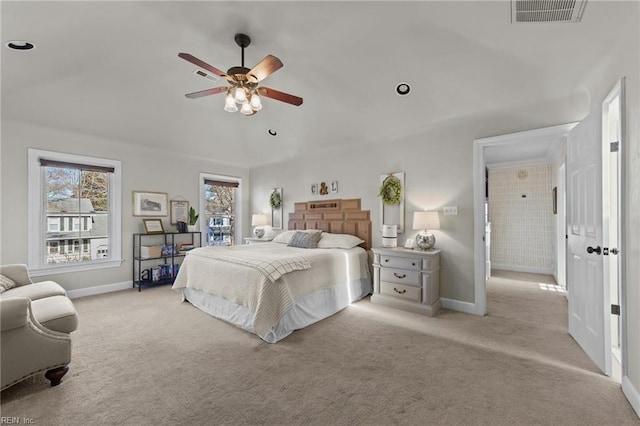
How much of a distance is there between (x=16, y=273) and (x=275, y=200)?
3.87 meters

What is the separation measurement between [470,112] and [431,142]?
0.61m

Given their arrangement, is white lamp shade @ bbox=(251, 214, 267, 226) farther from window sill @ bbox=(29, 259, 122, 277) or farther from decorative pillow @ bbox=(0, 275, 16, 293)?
decorative pillow @ bbox=(0, 275, 16, 293)

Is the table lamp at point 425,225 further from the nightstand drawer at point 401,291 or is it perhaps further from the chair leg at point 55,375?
the chair leg at point 55,375

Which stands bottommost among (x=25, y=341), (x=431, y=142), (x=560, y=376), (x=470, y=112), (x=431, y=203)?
(x=560, y=376)

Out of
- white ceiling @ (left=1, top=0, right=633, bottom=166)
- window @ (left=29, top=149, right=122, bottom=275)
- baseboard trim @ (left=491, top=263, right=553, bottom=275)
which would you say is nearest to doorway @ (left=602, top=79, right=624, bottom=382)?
white ceiling @ (left=1, top=0, right=633, bottom=166)

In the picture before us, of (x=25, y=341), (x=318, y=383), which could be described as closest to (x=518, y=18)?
(x=318, y=383)

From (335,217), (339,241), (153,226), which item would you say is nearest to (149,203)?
(153,226)

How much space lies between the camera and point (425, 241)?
12.2ft

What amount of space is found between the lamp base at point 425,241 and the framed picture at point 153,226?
4.40m

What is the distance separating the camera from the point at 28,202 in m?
3.78

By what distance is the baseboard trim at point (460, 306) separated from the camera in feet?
11.4

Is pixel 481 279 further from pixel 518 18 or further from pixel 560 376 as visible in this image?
pixel 518 18

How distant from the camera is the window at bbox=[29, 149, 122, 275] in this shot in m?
3.85

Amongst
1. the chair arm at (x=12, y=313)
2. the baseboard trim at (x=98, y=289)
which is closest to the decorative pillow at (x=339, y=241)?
the chair arm at (x=12, y=313)
